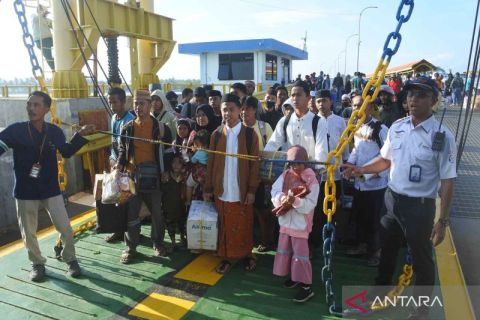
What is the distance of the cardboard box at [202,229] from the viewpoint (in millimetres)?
3922

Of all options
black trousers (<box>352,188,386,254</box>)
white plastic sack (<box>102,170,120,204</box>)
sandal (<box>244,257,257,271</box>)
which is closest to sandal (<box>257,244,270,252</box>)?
sandal (<box>244,257,257,271</box>)

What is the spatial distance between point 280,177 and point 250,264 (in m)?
1.11

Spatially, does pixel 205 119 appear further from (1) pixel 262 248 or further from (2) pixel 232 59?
(2) pixel 232 59

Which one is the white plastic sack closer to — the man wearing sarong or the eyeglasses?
the man wearing sarong

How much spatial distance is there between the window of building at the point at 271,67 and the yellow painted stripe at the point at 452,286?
73.1ft

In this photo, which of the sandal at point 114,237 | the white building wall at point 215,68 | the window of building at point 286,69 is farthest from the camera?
the window of building at point 286,69

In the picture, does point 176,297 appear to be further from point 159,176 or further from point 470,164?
point 470,164

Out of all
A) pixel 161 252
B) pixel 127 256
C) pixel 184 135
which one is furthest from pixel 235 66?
pixel 127 256

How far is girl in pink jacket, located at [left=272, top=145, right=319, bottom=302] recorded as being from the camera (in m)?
3.29

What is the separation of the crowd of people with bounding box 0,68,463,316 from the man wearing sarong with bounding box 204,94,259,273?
11mm

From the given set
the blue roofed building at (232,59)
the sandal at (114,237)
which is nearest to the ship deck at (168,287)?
the sandal at (114,237)

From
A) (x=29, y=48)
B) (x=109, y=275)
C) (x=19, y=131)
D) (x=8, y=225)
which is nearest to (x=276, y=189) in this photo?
(x=109, y=275)

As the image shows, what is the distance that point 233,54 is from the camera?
24.3 m

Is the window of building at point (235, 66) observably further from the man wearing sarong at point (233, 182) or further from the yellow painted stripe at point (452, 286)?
the yellow painted stripe at point (452, 286)
